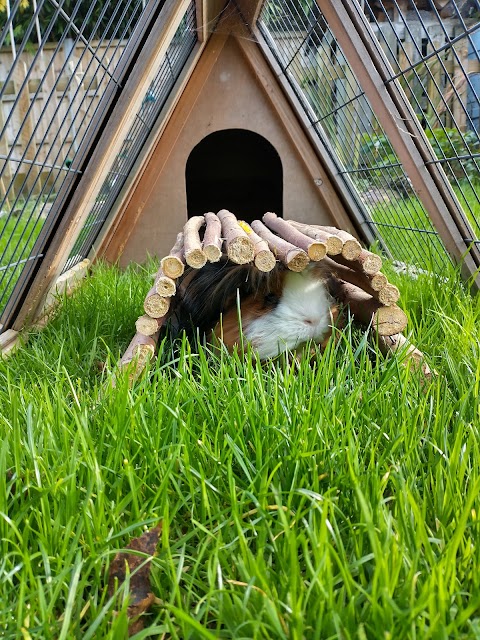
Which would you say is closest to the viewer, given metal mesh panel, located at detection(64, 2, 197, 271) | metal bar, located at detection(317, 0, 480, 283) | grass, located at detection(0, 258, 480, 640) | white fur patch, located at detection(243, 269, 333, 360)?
grass, located at detection(0, 258, 480, 640)

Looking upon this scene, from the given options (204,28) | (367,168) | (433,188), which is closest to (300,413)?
(433,188)

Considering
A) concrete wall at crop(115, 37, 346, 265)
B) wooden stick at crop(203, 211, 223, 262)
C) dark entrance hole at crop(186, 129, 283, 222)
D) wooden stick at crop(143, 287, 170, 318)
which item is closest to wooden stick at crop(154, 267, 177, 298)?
wooden stick at crop(143, 287, 170, 318)

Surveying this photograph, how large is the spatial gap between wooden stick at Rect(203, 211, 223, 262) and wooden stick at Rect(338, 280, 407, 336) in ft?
1.42

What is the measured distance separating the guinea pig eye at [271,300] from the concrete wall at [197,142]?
1.99 m

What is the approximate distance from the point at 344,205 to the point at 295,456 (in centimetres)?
294

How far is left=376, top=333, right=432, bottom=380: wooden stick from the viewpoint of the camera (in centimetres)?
163

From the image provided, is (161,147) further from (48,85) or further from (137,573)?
(137,573)

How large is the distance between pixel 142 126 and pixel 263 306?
2.08 meters

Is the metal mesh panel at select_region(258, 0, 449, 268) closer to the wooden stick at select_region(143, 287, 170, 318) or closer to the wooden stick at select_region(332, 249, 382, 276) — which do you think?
the wooden stick at select_region(332, 249, 382, 276)

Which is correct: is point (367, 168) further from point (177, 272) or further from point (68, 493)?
point (68, 493)

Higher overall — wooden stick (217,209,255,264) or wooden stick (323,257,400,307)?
wooden stick (217,209,255,264)

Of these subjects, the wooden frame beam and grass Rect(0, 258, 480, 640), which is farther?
the wooden frame beam

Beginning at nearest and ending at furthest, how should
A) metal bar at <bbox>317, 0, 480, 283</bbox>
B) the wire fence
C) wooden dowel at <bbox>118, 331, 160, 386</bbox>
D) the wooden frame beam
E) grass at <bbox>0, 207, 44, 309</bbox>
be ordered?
wooden dowel at <bbox>118, 331, 160, 386</bbox> → grass at <bbox>0, 207, 44, 309</bbox> → metal bar at <bbox>317, 0, 480, 283</bbox> → the wire fence → the wooden frame beam

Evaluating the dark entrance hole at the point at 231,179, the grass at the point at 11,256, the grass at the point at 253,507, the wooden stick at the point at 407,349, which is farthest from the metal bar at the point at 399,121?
the dark entrance hole at the point at 231,179
